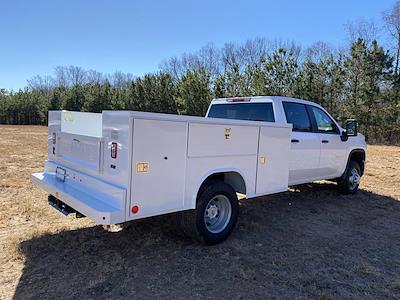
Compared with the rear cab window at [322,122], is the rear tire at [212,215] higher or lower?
lower

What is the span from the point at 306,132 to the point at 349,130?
5.18ft

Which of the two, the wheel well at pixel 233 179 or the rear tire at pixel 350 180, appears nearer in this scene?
the wheel well at pixel 233 179

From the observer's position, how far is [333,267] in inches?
167

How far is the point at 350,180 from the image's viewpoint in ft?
27.1

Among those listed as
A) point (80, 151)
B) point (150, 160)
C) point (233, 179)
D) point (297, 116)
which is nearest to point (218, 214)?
point (233, 179)

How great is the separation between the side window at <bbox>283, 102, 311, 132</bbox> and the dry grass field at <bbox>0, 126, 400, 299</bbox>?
1.64 meters

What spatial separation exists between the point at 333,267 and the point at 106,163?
2.97m

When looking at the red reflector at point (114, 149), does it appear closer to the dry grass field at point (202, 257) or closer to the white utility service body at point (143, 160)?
the white utility service body at point (143, 160)

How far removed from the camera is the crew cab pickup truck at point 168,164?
144 inches

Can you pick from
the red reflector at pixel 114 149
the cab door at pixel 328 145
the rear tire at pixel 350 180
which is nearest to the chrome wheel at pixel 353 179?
the rear tire at pixel 350 180

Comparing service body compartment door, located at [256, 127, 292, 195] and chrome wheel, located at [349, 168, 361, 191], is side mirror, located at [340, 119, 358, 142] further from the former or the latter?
service body compartment door, located at [256, 127, 292, 195]

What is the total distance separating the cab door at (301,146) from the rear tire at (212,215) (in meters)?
1.78

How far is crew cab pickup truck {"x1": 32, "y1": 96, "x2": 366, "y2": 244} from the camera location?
367 cm

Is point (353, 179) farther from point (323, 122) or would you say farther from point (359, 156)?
point (323, 122)
